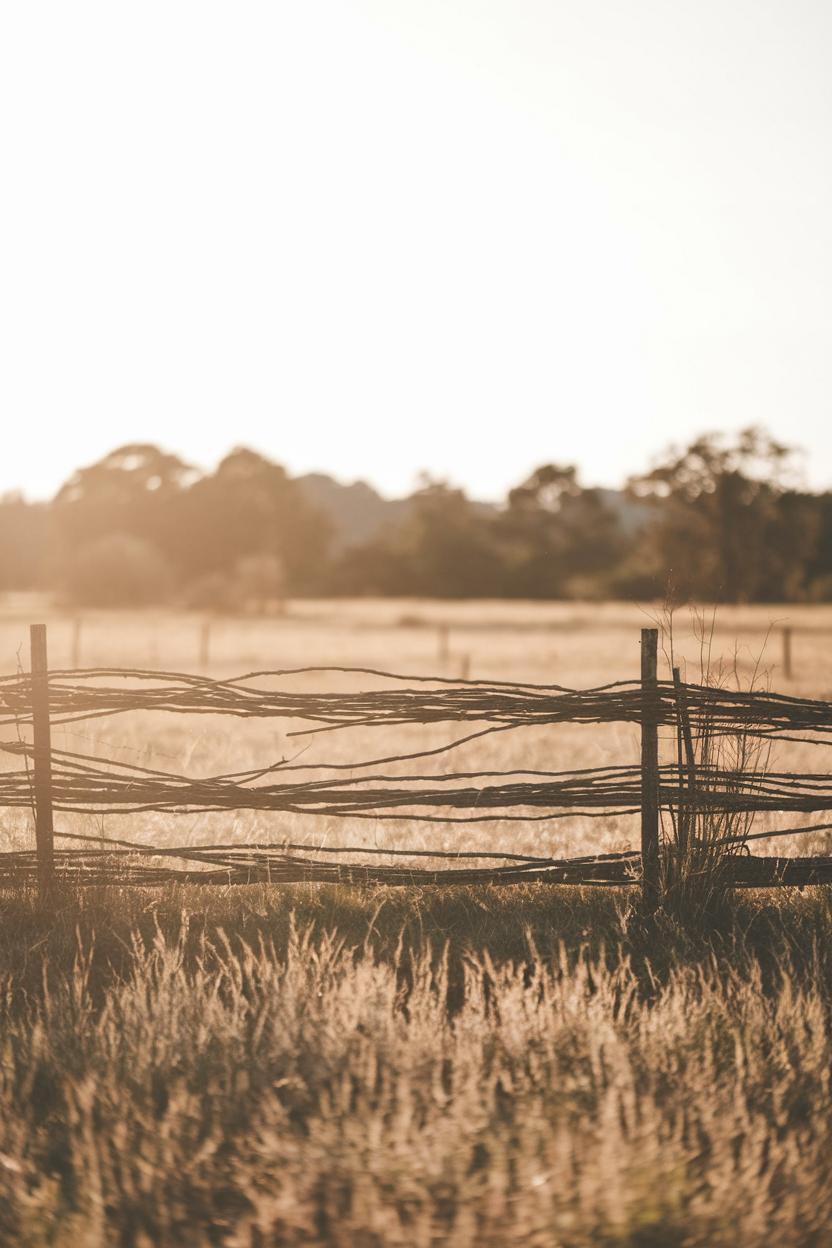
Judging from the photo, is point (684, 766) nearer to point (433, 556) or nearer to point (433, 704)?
point (433, 704)

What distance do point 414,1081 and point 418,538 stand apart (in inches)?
2213

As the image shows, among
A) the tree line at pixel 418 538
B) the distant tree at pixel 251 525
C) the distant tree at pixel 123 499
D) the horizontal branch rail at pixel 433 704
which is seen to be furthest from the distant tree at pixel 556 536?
the horizontal branch rail at pixel 433 704

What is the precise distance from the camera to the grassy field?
2.12 metres

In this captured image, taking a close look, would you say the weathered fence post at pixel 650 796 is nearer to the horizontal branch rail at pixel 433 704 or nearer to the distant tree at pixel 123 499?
the horizontal branch rail at pixel 433 704

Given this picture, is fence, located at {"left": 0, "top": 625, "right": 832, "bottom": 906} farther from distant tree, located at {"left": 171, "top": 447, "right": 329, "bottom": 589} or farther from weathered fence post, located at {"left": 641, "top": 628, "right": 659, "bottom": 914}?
distant tree, located at {"left": 171, "top": 447, "right": 329, "bottom": 589}

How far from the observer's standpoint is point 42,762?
13.8 feet

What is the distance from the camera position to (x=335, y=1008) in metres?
2.89

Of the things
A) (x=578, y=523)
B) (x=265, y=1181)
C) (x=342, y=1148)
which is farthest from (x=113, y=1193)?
(x=578, y=523)

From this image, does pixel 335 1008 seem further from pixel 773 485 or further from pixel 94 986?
pixel 773 485

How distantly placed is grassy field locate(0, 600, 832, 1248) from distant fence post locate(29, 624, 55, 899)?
0.64 ft

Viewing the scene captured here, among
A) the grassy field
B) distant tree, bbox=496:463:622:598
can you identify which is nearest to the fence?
the grassy field

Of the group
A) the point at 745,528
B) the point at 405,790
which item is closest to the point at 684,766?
the point at 405,790

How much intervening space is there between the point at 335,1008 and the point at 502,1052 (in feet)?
1.60

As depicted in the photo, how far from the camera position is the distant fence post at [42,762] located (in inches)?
164
